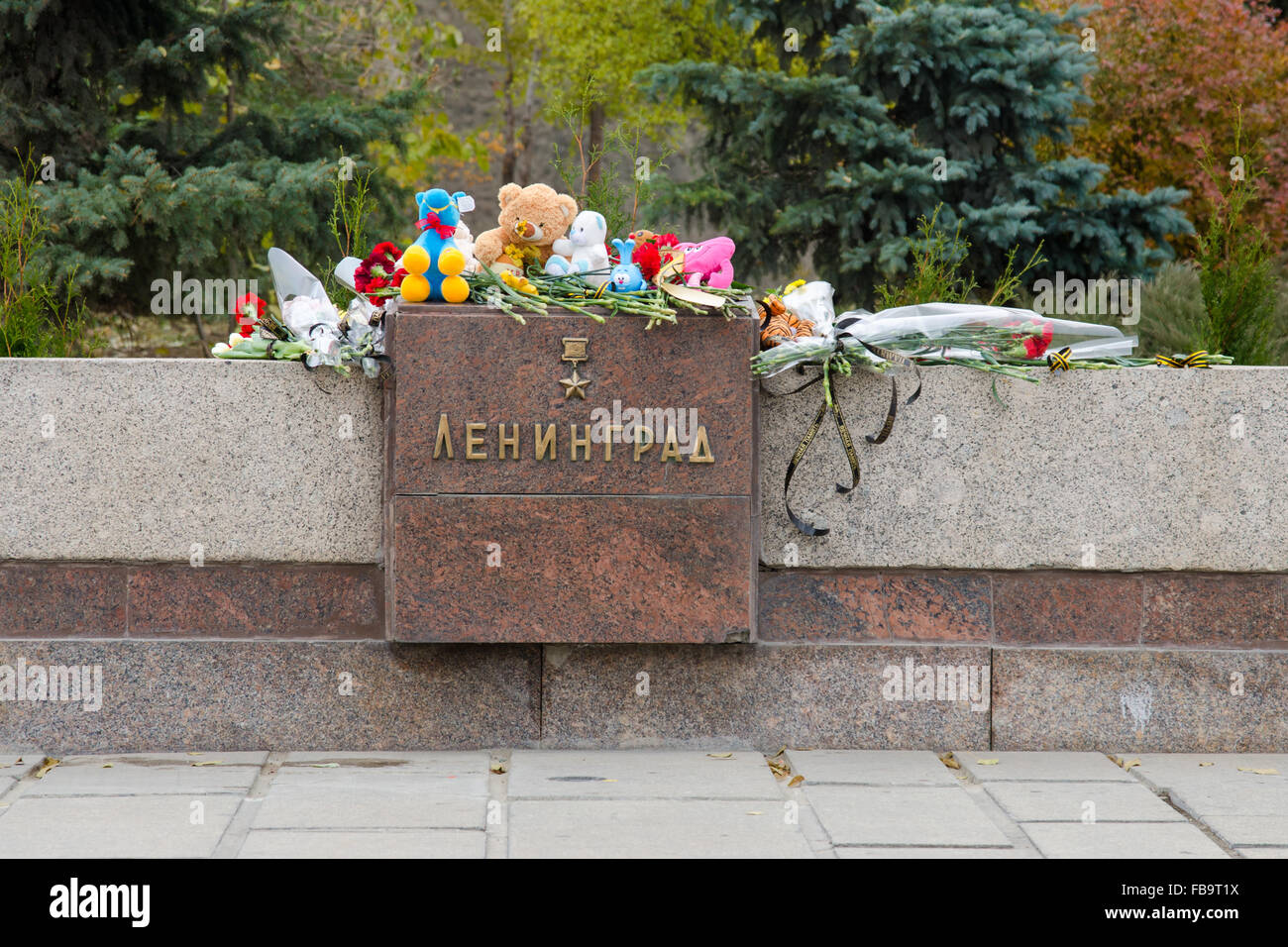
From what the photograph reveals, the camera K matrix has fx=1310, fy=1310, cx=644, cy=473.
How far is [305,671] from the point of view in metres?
4.55

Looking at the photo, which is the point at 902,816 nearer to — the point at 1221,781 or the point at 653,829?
the point at 653,829

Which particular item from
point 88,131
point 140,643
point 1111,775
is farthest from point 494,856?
point 88,131

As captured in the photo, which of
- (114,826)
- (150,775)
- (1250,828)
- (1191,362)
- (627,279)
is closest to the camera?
(114,826)

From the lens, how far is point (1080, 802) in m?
4.03

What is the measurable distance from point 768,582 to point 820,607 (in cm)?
21

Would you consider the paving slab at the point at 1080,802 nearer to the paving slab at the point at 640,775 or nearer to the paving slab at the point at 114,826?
the paving slab at the point at 640,775

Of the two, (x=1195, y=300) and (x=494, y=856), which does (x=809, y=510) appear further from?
(x=1195, y=300)

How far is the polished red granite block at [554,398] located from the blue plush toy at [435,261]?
0.07 metres

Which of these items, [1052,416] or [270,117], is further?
[270,117]

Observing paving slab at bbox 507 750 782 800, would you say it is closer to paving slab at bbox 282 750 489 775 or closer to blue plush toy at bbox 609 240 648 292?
paving slab at bbox 282 750 489 775

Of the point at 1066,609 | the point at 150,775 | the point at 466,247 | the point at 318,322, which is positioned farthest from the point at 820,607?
the point at 150,775

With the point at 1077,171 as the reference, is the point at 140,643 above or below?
below

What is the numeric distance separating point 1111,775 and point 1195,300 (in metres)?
5.83

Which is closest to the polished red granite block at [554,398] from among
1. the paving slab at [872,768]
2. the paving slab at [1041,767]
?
the paving slab at [872,768]
